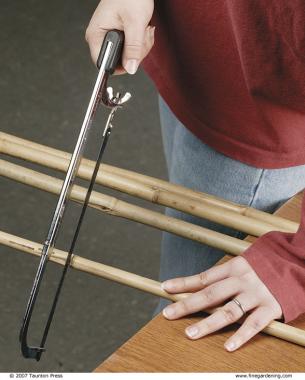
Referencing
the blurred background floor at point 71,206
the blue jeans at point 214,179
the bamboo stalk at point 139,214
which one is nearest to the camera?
the bamboo stalk at point 139,214

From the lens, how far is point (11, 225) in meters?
1.52

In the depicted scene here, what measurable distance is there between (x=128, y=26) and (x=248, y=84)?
0.44 feet

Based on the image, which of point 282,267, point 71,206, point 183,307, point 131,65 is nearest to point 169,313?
point 183,307

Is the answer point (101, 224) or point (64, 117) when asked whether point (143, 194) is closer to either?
point (101, 224)

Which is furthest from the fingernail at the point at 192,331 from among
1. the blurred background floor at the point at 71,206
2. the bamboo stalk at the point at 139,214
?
the blurred background floor at the point at 71,206

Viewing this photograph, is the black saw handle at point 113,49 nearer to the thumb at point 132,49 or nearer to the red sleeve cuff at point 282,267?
the thumb at point 132,49

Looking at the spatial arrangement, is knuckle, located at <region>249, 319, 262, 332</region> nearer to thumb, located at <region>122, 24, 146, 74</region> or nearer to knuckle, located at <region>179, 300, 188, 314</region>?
knuckle, located at <region>179, 300, 188, 314</region>

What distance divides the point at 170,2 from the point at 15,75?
1158 millimetres

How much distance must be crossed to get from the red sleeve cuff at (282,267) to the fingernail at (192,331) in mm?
82

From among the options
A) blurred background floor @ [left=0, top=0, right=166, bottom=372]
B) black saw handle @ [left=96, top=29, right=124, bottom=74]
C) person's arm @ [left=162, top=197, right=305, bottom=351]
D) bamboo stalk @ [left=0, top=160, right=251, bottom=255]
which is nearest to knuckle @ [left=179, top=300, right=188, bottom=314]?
person's arm @ [left=162, top=197, right=305, bottom=351]

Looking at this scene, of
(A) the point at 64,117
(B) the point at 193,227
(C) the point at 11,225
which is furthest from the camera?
(A) the point at 64,117

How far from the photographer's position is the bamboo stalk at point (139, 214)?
2.46ft

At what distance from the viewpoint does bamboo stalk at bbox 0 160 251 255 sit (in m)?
0.75

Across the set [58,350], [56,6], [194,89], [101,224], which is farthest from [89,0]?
[194,89]
